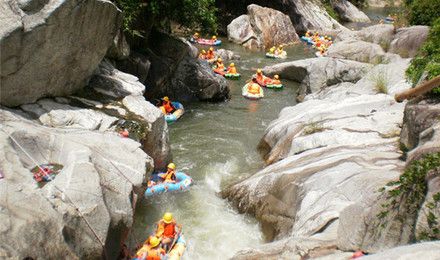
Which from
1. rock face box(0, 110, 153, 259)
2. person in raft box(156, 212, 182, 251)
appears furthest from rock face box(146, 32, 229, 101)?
person in raft box(156, 212, 182, 251)

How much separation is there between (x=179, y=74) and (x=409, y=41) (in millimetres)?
10781

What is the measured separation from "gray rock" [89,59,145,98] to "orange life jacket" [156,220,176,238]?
15.8 feet

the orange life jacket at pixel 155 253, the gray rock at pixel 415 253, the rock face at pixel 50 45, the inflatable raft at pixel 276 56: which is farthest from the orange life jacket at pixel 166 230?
the inflatable raft at pixel 276 56

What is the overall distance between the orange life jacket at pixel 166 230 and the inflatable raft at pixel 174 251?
0.77 ft

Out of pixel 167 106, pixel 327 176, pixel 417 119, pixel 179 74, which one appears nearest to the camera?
pixel 417 119

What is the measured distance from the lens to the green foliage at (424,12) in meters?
21.3

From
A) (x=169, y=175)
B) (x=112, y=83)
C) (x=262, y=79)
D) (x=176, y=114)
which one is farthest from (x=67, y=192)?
(x=262, y=79)

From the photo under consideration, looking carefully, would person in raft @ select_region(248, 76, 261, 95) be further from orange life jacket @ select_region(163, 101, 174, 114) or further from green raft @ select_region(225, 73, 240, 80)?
orange life jacket @ select_region(163, 101, 174, 114)

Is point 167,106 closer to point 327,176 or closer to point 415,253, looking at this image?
point 327,176

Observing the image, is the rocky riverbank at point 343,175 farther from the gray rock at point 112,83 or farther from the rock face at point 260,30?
the rock face at point 260,30

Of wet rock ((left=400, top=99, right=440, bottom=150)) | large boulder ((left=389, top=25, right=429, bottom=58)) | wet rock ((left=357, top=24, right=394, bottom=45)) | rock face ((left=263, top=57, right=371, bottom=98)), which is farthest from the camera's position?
wet rock ((left=357, top=24, right=394, bottom=45))

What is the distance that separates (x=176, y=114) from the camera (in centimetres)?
1791

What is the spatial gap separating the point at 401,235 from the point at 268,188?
4.95m

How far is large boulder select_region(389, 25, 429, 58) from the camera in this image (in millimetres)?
20188
